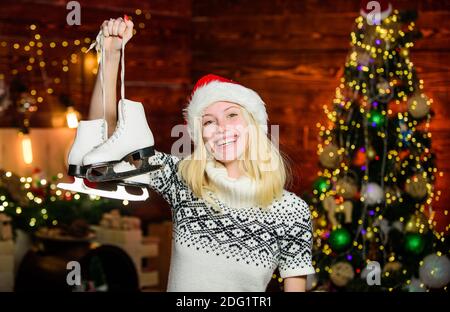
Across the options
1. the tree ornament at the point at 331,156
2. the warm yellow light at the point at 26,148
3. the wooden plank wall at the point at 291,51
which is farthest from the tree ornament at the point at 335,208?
the warm yellow light at the point at 26,148

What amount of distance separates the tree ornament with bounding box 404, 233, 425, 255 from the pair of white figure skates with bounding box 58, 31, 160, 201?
7.74 ft

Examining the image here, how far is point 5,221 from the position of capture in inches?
187

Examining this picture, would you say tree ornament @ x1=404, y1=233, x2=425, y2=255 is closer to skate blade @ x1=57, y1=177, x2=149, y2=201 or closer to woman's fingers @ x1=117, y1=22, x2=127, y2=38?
skate blade @ x1=57, y1=177, x2=149, y2=201

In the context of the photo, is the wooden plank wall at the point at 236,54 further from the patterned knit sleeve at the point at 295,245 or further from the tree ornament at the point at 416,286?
the patterned knit sleeve at the point at 295,245

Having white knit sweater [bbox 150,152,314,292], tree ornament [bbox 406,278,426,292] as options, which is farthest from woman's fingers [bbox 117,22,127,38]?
tree ornament [bbox 406,278,426,292]

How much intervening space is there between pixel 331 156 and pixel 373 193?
30 cm

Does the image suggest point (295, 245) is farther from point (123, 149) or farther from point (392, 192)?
point (392, 192)

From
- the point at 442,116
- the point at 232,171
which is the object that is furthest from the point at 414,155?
the point at 232,171

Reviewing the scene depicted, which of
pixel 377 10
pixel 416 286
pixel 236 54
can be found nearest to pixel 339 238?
pixel 416 286

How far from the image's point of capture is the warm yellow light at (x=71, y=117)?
17.8 ft

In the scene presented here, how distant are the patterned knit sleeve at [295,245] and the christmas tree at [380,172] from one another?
2106mm

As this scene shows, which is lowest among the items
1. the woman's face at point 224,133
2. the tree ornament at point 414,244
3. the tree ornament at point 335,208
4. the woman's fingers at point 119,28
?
the tree ornament at point 414,244

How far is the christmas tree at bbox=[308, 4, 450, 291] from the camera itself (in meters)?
4.36

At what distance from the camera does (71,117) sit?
5.43 meters
